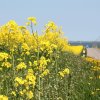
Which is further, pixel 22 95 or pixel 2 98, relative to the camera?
pixel 22 95

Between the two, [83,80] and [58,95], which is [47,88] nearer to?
[58,95]

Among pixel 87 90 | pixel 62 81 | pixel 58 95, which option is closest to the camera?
pixel 58 95

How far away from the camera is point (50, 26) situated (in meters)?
7.04

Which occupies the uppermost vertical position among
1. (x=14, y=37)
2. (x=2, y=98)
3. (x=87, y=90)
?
(x=14, y=37)

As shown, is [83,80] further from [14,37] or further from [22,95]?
[22,95]

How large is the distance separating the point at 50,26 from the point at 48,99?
1.06 m

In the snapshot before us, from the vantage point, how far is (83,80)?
11.4 metres

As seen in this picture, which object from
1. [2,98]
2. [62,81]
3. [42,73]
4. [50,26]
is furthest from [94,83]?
[2,98]

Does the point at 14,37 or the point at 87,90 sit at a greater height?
the point at 14,37

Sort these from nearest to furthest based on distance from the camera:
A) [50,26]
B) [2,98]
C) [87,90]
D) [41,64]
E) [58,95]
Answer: [2,98] < [41,64] < [50,26] < [58,95] < [87,90]

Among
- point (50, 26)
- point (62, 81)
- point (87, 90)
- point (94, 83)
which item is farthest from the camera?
point (94, 83)

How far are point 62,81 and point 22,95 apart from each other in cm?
286

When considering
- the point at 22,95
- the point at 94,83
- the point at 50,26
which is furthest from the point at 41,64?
the point at 94,83

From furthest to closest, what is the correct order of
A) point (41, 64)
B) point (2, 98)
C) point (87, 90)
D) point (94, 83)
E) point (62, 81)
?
point (94, 83), point (87, 90), point (62, 81), point (41, 64), point (2, 98)
